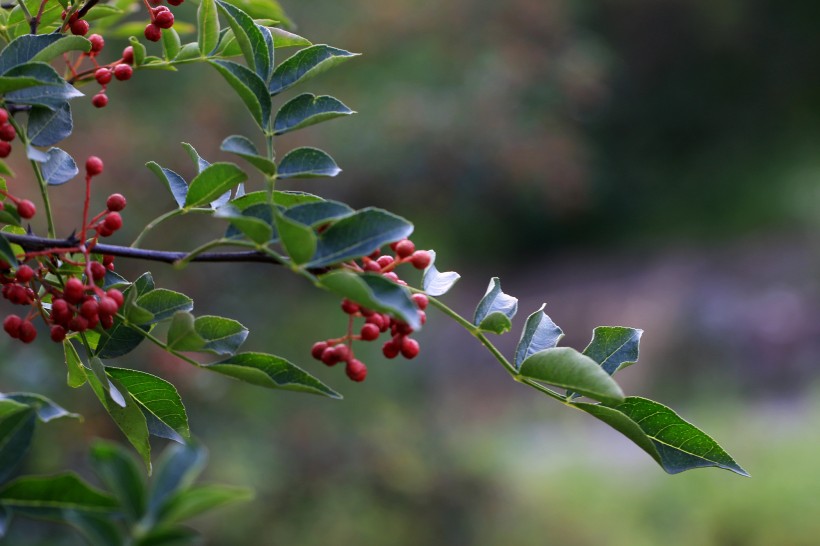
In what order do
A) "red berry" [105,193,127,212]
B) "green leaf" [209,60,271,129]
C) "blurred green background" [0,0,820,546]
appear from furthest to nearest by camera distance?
"blurred green background" [0,0,820,546]
"red berry" [105,193,127,212]
"green leaf" [209,60,271,129]

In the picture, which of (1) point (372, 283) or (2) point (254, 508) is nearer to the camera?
(1) point (372, 283)

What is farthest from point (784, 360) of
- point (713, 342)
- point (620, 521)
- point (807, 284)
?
point (620, 521)

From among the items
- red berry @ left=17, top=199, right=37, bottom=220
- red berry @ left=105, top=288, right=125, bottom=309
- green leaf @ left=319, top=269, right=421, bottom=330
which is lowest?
red berry @ left=105, top=288, right=125, bottom=309

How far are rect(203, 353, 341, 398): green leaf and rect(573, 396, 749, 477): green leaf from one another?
0.63 ft

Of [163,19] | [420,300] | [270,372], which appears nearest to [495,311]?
[420,300]

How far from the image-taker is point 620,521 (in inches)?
175

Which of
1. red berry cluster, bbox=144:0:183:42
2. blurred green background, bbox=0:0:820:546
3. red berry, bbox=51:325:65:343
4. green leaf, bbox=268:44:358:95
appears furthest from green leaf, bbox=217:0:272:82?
blurred green background, bbox=0:0:820:546

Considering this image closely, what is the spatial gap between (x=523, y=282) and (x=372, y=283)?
336 inches

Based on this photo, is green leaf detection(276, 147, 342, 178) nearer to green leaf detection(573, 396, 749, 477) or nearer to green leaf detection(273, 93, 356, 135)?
green leaf detection(273, 93, 356, 135)

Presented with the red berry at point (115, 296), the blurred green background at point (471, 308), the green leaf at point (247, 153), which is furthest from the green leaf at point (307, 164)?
the blurred green background at point (471, 308)

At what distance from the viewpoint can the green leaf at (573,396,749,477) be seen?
2.01 ft

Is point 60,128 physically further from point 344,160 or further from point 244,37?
point 344,160

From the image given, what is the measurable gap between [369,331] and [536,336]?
0.41 ft

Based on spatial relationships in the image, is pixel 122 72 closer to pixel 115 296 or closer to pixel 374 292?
pixel 115 296
